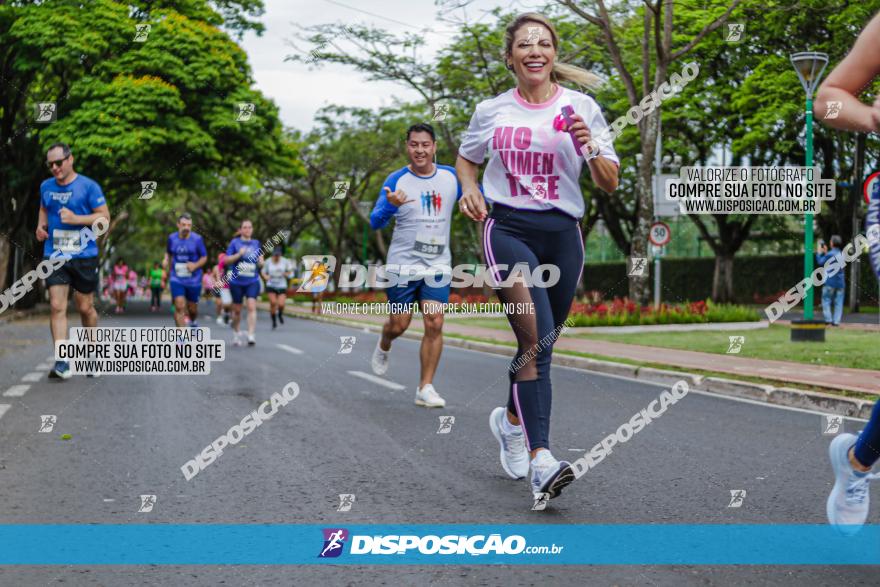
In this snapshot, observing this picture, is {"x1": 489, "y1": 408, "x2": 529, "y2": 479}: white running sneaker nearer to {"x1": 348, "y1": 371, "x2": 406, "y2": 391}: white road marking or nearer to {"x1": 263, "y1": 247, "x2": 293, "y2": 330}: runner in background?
{"x1": 348, "y1": 371, "x2": 406, "y2": 391}: white road marking

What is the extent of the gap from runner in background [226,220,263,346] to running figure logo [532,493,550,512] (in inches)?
412

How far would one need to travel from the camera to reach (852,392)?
332 inches

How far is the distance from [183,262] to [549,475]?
33.5 feet

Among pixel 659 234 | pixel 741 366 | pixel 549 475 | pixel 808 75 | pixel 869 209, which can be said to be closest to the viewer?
pixel 869 209

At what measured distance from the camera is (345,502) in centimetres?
452

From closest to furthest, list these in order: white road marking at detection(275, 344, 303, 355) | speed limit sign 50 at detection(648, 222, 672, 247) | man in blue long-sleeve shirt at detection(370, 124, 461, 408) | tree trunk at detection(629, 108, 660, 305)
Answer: man in blue long-sleeve shirt at detection(370, 124, 461, 408) → white road marking at detection(275, 344, 303, 355) → tree trunk at detection(629, 108, 660, 305) → speed limit sign 50 at detection(648, 222, 672, 247)

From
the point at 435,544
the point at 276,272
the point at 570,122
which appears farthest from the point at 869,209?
the point at 276,272

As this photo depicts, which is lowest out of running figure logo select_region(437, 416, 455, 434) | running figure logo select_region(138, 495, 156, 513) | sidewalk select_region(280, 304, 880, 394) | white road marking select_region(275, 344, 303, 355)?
white road marking select_region(275, 344, 303, 355)

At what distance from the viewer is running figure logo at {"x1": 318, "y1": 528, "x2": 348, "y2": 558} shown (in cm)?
375

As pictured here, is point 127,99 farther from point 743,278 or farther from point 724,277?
point 743,278

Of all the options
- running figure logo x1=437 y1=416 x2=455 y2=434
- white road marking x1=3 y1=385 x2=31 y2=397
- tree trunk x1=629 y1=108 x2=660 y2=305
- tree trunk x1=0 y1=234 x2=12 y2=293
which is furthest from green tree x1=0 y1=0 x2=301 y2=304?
running figure logo x1=437 y1=416 x2=455 y2=434

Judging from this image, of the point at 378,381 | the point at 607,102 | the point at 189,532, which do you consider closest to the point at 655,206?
the point at 607,102

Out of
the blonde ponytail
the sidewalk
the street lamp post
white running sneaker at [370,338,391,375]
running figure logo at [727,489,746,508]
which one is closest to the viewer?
running figure logo at [727,489,746,508]

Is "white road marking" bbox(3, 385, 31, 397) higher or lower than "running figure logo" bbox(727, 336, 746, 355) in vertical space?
lower
